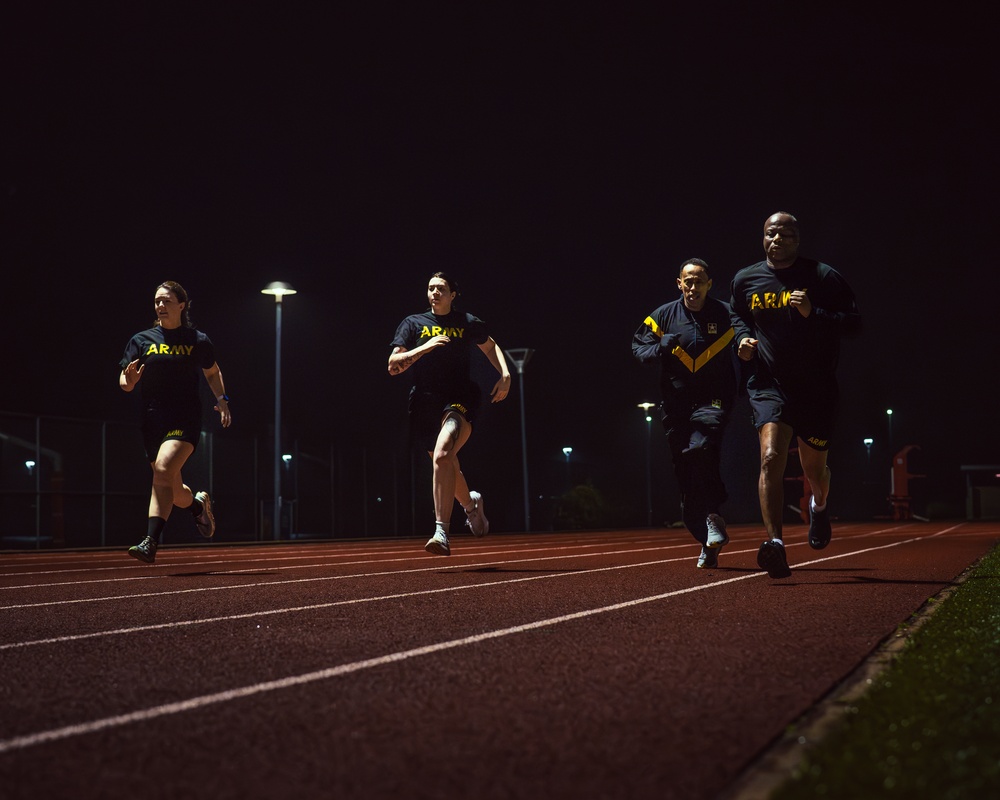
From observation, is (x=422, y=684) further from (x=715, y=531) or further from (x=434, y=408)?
(x=434, y=408)

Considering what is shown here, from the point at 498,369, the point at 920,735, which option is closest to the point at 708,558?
the point at 498,369

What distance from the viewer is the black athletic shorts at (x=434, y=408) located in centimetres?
945

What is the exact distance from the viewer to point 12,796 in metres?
2.16

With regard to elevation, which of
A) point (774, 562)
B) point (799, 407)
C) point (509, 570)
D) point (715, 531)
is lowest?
point (509, 570)

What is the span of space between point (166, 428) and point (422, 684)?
21.3ft

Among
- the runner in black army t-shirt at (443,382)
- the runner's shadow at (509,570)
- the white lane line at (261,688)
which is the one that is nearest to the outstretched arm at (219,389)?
the runner in black army t-shirt at (443,382)

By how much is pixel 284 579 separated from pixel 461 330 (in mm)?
2861

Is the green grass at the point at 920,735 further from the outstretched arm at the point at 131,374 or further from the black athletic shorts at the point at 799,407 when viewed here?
the outstretched arm at the point at 131,374

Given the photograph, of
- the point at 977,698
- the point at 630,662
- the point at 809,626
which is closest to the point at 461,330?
the point at 809,626

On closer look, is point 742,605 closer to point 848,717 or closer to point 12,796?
point 848,717

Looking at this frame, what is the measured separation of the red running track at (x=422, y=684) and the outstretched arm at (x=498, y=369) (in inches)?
108

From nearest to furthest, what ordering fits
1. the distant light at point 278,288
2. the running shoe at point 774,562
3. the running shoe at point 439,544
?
the running shoe at point 774,562 → the running shoe at point 439,544 → the distant light at point 278,288

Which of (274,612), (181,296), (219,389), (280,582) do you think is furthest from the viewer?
(219,389)

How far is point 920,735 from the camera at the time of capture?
8.20 ft
